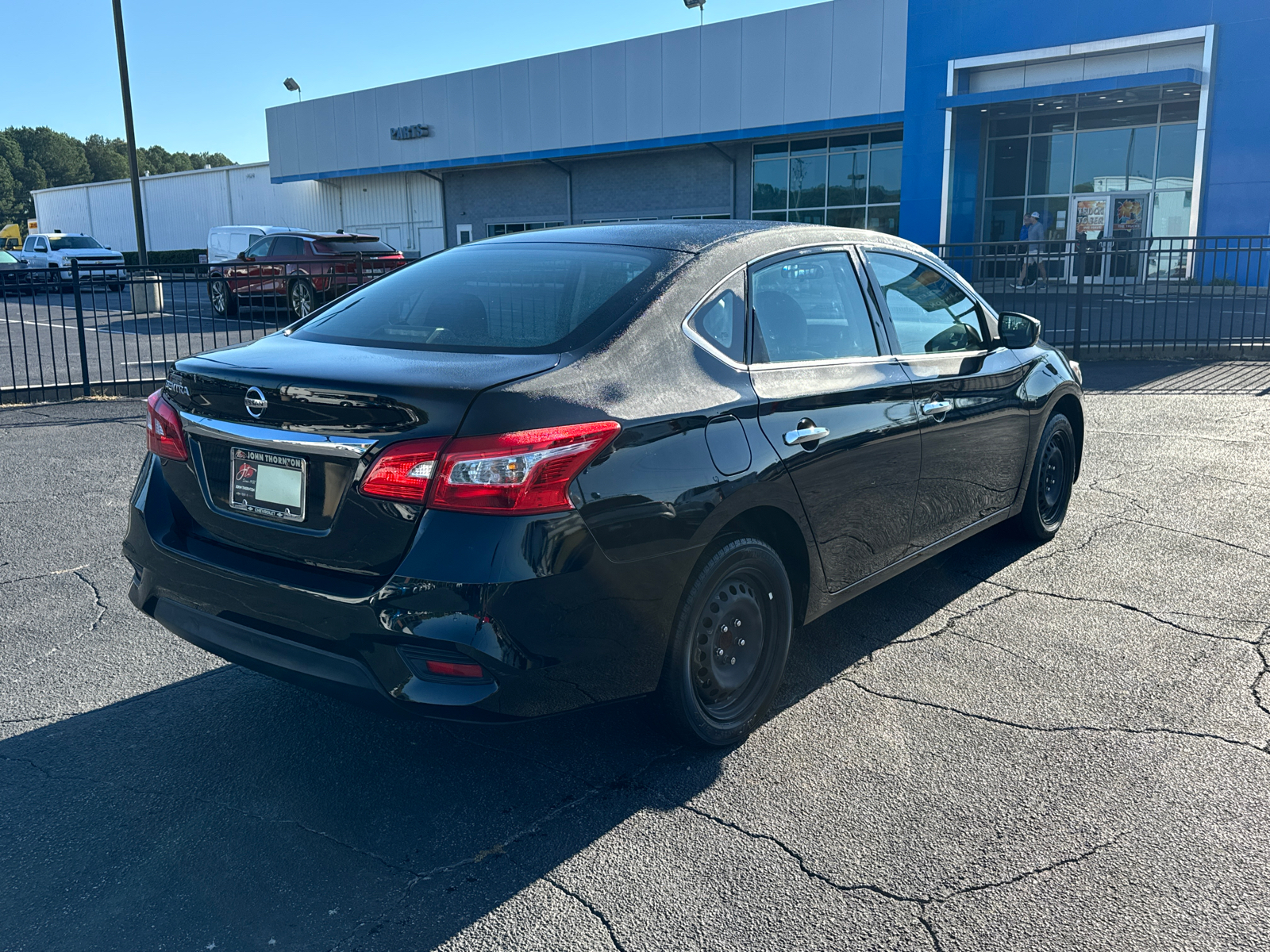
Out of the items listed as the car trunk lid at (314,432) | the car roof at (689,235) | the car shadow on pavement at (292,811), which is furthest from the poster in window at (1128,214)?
the car trunk lid at (314,432)

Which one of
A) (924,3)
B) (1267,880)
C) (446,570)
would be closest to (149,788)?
(446,570)

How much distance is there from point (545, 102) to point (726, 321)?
33.8 metres

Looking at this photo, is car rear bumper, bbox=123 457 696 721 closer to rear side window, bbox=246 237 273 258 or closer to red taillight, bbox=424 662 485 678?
red taillight, bbox=424 662 485 678

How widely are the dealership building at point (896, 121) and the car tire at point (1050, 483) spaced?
20.8 meters

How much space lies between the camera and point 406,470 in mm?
2668

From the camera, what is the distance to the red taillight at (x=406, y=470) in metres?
2.65

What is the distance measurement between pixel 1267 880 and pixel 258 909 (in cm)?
256

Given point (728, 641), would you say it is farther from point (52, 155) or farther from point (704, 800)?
point (52, 155)

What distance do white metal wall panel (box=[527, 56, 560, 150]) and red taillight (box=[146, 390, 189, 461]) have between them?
33.3 m

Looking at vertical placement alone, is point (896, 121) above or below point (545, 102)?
below

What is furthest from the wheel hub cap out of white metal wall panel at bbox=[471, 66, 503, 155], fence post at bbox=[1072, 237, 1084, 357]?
white metal wall panel at bbox=[471, 66, 503, 155]

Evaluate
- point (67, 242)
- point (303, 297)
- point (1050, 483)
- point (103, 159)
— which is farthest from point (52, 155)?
point (1050, 483)

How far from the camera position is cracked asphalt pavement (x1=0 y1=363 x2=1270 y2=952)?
2537 mm

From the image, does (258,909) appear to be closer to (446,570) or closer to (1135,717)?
(446,570)
